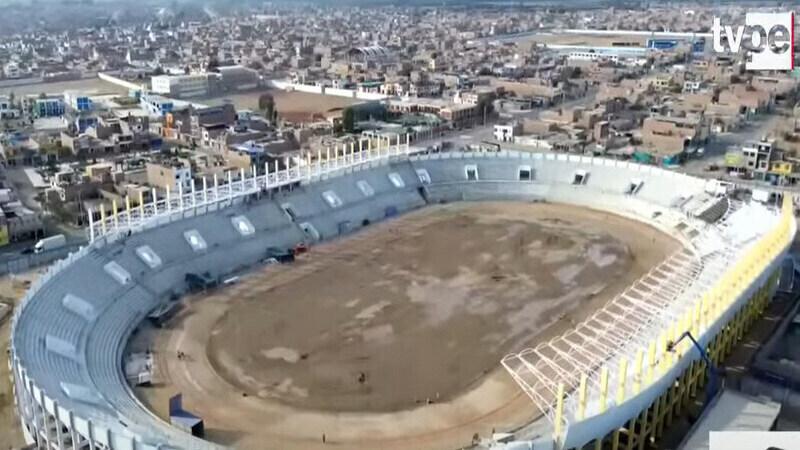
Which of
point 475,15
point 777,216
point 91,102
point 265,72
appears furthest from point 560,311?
point 475,15

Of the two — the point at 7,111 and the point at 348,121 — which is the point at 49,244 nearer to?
the point at 348,121

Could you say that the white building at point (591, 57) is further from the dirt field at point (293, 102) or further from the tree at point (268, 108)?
the tree at point (268, 108)

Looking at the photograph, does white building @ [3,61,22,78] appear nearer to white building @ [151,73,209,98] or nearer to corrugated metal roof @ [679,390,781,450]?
white building @ [151,73,209,98]

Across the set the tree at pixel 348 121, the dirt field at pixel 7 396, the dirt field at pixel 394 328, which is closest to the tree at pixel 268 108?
the tree at pixel 348 121

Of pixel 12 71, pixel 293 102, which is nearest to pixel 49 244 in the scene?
pixel 293 102

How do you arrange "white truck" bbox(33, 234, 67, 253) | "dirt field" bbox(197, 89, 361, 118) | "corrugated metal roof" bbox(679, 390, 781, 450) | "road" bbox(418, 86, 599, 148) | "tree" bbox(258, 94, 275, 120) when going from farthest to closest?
"dirt field" bbox(197, 89, 361, 118)
"tree" bbox(258, 94, 275, 120)
"road" bbox(418, 86, 599, 148)
"white truck" bbox(33, 234, 67, 253)
"corrugated metal roof" bbox(679, 390, 781, 450)

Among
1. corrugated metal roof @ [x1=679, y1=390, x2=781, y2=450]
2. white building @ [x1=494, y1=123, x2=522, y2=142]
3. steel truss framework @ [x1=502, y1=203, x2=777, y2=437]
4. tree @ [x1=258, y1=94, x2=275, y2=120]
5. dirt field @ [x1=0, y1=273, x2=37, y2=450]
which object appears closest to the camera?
corrugated metal roof @ [x1=679, y1=390, x2=781, y2=450]

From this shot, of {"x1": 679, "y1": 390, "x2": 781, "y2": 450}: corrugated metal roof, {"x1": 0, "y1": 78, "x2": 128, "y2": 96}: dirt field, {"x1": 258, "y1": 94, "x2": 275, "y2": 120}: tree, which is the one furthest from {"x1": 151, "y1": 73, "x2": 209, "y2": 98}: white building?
{"x1": 679, "y1": 390, "x2": 781, "y2": 450}: corrugated metal roof

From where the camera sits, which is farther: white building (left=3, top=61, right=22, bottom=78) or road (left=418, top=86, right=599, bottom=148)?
white building (left=3, top=61, right=22, bottom=78)

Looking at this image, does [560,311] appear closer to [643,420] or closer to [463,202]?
[643,420]
